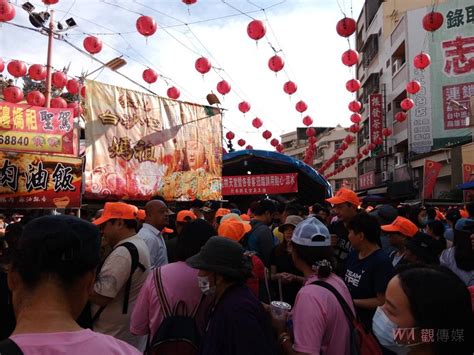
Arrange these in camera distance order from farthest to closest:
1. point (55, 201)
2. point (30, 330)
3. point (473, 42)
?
point (473, 42) → point (55, 201) → point (30, 330)

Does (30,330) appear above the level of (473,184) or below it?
below

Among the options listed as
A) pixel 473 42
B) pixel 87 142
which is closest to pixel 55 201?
pixel 87 142

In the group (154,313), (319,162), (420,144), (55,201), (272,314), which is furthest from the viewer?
(319,162)

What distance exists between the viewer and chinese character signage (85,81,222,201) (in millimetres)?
11262

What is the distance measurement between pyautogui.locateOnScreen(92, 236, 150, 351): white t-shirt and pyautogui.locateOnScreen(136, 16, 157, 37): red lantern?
715 centimetres

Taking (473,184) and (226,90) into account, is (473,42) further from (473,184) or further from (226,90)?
(226,90)

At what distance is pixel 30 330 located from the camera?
1.26m

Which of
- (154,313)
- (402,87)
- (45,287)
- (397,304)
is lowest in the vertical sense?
(154,313)

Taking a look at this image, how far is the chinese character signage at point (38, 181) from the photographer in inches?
358

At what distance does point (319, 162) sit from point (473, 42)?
113 ft

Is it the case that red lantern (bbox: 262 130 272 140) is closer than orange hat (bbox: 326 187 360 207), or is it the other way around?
orange hat (bbox: 326 187 360 207)

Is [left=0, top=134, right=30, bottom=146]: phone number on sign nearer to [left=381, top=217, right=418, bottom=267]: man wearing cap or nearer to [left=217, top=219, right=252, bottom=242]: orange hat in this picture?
[left=217, top=219, right=252, bottom=242]: orange hat

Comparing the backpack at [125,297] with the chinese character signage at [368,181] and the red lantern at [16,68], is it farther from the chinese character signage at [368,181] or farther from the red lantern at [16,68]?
the chinese character signage at [368,181]

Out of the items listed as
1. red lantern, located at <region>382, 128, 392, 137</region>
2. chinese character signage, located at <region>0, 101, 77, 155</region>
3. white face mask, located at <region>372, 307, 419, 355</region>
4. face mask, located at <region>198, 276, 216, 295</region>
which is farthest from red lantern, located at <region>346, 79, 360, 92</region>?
red lantern, located at <region>382, 128, 392, 137</region>
